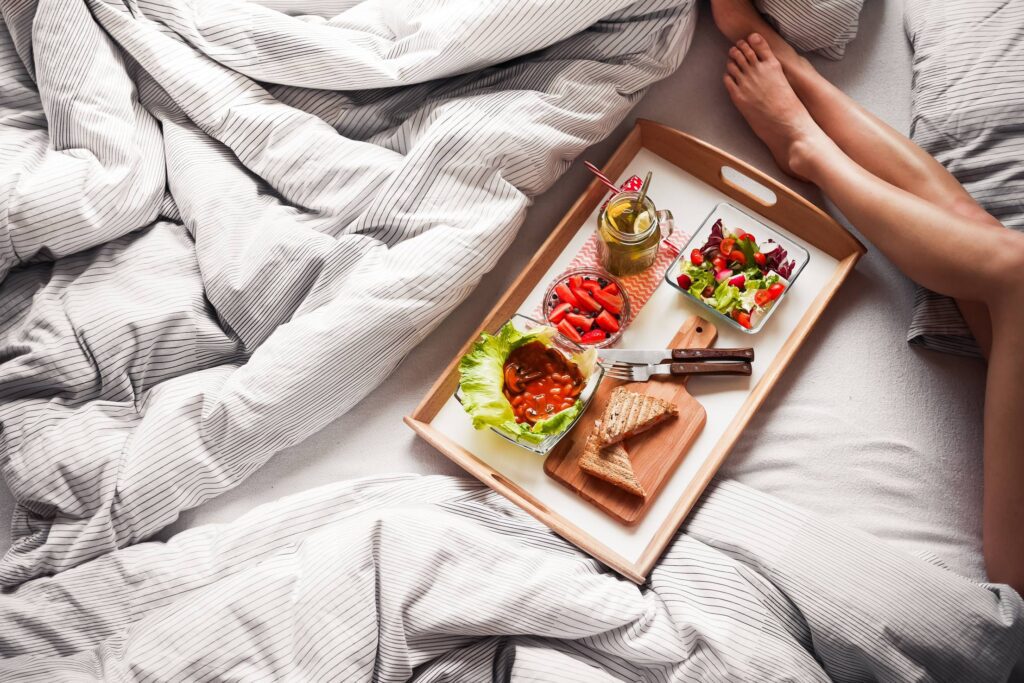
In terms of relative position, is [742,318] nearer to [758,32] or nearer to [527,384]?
[527,384]

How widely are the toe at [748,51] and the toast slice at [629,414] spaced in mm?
634

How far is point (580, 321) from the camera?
1.16 meters

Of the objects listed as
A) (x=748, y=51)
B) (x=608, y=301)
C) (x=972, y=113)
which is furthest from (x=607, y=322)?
(x=972, y=113)

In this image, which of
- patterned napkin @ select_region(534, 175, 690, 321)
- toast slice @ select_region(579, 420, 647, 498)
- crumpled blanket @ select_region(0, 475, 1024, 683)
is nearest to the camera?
crumpled blanket @ select_region(0, 475, 1024, 683)

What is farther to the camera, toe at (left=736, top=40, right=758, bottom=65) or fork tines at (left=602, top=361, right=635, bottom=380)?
toe at (left=736, top=40, right=758, bottom=65)

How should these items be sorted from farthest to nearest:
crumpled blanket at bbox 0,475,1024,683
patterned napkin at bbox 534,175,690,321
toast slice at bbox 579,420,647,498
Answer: patterned napkin at bbox 534,175,690,321
toast slice at bbox 579,420,647,498
crumpled blanket at bbox 0,475,1024,683

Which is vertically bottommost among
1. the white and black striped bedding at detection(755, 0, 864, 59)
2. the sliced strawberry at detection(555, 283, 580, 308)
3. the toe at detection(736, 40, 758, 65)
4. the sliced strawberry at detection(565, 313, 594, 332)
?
the sliced strawberry at detection(565, 313, 594, 332)

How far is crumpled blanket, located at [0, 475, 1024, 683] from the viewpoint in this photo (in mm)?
998

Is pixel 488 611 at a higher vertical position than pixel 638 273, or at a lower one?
lower

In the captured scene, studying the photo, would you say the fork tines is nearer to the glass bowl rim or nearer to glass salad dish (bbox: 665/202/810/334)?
the glass bowl rim

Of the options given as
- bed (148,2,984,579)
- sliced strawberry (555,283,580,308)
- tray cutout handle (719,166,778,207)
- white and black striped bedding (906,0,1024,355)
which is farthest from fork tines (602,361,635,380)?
white and black striped bedding (906,0,1024,355)

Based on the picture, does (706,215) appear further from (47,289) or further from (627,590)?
(47,289)

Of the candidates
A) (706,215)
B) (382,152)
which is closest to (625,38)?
(706,215)

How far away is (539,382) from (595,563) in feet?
0.92
